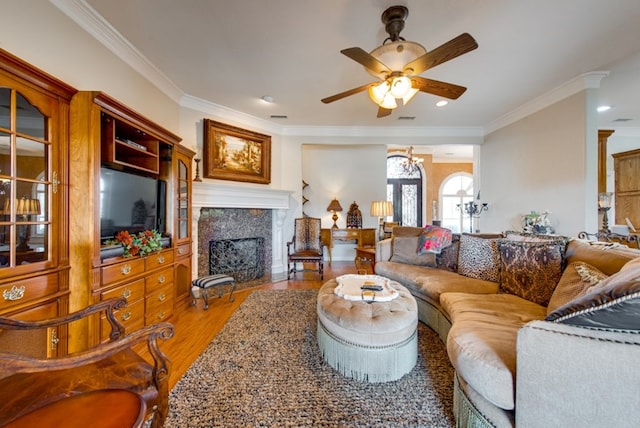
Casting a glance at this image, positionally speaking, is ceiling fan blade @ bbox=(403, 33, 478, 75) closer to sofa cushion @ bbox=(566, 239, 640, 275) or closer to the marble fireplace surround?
sofa cushion @ bbox=(566, 239, 640, 275)

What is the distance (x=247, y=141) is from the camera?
161 inches

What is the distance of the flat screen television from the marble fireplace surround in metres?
0.73

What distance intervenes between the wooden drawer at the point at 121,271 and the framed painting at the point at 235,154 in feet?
6.11

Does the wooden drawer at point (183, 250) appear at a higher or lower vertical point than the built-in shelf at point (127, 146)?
lower

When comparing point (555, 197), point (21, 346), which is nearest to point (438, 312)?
point (555, 197)

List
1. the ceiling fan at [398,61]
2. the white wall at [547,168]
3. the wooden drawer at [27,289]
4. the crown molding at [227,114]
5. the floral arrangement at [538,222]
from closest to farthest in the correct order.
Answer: the wooden drawer at [27,289], the ceiling fan at [398,61], the white wall at [547,168], the floral arrangement at [538,222], the crown molding at [227,114]

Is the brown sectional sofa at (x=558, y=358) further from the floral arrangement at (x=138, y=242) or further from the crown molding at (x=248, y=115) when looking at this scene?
the crown molding at (x=248, y=115)

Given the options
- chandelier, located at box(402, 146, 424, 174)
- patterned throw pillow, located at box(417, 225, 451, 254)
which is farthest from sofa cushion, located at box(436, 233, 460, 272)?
chandelier, located at box(402, 146, 424, 174)

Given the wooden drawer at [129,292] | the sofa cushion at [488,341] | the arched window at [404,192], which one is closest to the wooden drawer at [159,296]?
the wooden drawer at [129,292]

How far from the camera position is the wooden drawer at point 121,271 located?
184 centimetres

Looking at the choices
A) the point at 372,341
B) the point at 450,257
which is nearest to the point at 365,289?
the point at 372,341

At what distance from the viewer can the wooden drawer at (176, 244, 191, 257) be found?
287 cm

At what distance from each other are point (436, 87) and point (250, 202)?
2957mm

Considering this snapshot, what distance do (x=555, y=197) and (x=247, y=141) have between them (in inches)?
178
